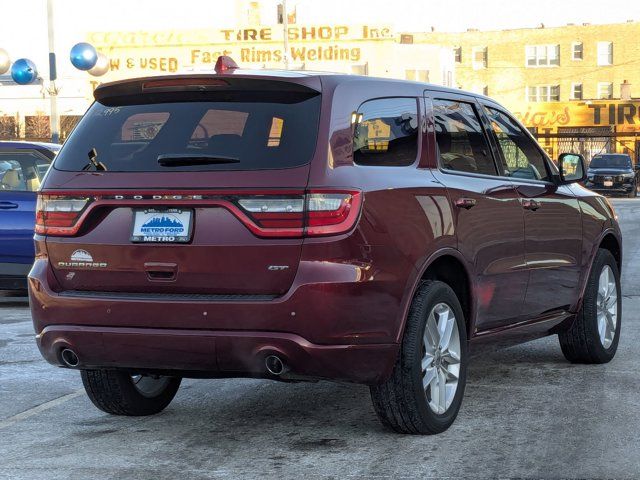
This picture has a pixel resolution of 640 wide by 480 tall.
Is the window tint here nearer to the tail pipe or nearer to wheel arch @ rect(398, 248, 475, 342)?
wheel arch @ rect(398, 248, 475, 342)

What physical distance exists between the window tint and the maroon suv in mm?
6243

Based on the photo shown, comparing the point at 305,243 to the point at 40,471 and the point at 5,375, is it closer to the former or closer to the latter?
the point at 40,471

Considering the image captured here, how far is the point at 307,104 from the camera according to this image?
5598mm

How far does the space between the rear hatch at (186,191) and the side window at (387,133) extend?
29 centimetres

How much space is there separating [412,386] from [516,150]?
7.50 feet

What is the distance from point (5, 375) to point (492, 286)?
3.38 metres

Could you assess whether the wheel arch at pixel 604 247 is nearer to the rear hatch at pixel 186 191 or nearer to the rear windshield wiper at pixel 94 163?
the rear hatch at pixel 186 191

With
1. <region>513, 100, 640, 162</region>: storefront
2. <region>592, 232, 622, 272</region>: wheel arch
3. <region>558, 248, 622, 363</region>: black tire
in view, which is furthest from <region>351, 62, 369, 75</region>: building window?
<region>558, 248, 622, 363</region>: black tire

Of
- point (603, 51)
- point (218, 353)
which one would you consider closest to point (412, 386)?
point (218, 353)

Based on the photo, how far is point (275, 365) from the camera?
5.41 metres

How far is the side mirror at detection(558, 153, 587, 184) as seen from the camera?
7762 mm

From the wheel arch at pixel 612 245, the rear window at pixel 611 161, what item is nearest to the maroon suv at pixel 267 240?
the wheel arch at pixel 612 245

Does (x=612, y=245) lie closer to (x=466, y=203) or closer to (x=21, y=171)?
(x=466, y=203)

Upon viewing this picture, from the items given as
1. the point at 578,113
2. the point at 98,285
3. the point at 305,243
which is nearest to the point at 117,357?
the point at 98,285
